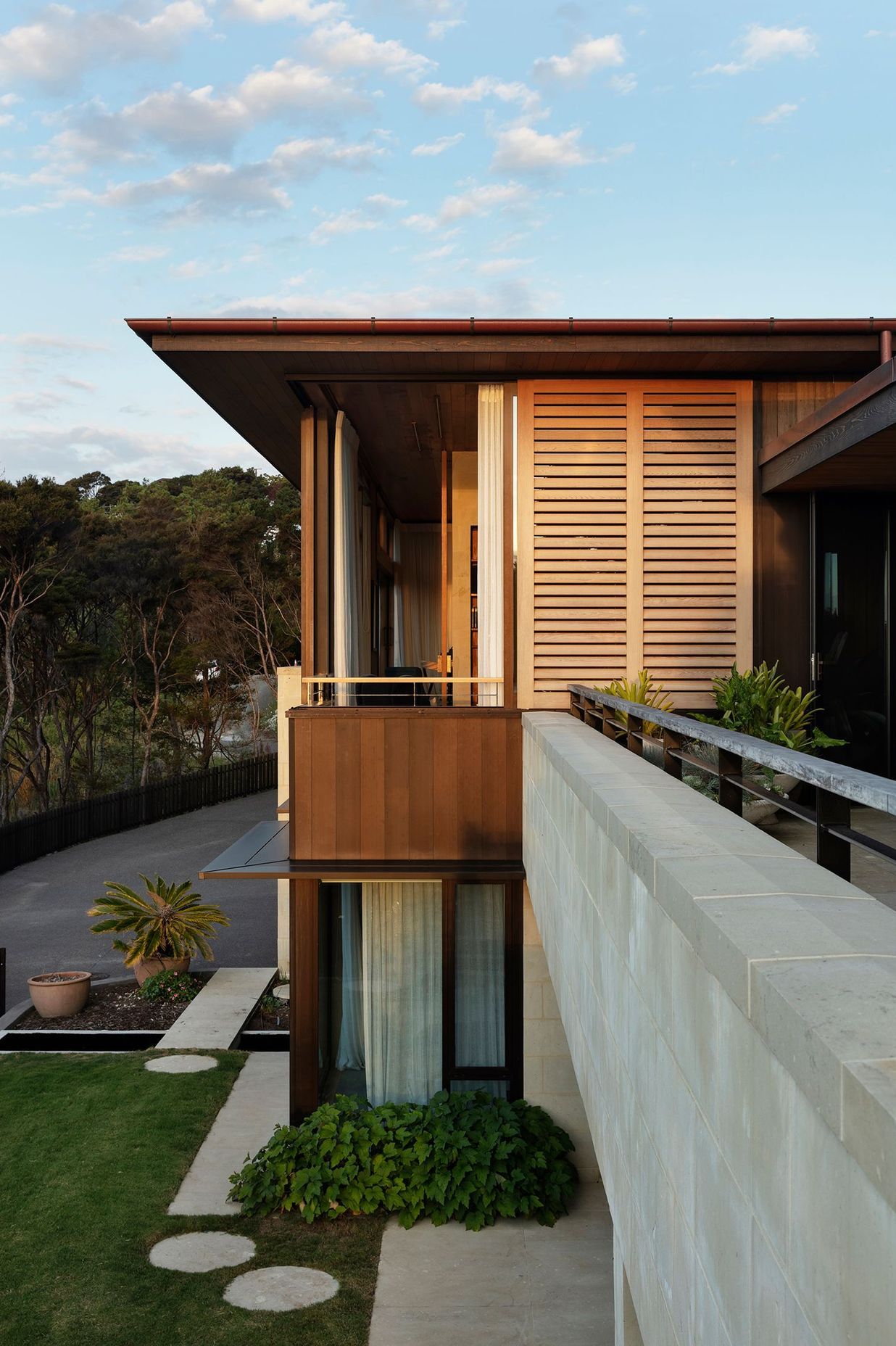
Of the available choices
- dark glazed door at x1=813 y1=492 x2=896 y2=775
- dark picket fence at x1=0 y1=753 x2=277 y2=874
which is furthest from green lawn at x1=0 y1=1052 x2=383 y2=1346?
dark picket fence at x1=0 y1=753 x2=277 y2=874

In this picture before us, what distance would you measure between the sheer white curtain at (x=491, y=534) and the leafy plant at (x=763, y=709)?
1.54 metres

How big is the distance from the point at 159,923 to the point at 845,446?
8779 mm

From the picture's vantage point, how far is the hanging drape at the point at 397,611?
15688 mm

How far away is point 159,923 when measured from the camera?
39.6 feet

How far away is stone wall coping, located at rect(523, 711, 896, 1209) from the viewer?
45.1 inches

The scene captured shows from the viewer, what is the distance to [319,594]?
8.54 meters

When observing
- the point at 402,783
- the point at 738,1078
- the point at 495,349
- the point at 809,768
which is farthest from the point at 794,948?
the point at 495,349

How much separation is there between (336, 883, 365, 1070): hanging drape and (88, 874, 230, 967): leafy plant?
14.8 feet

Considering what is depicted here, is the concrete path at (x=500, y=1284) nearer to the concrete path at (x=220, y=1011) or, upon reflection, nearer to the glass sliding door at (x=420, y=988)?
the glass sliding door at (x=420, y=988)

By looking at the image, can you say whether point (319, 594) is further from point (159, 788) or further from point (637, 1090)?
point (159, 788)

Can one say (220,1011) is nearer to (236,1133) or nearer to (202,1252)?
(236,1133)

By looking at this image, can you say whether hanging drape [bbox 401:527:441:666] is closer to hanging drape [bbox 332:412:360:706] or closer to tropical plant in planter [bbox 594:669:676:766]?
hanging drape [bbox 332:412:360:706]

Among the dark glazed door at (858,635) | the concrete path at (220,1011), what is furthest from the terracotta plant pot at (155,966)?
the dark glazed door at (858,635)

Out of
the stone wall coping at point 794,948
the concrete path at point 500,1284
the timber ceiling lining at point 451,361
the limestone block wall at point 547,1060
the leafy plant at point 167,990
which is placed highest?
the timber ceiling lining at point 451,361
